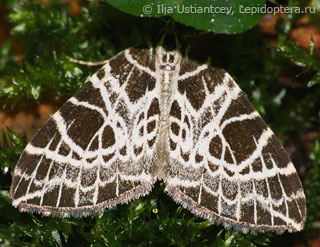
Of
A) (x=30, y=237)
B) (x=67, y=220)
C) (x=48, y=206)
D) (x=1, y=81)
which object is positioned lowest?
(x=30, y=237)

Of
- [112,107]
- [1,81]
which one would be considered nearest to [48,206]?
[112,107]

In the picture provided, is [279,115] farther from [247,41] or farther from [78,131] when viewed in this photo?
[78,131]

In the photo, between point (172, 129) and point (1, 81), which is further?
point (1, 81)

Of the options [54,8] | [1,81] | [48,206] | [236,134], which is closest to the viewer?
[48,206]
